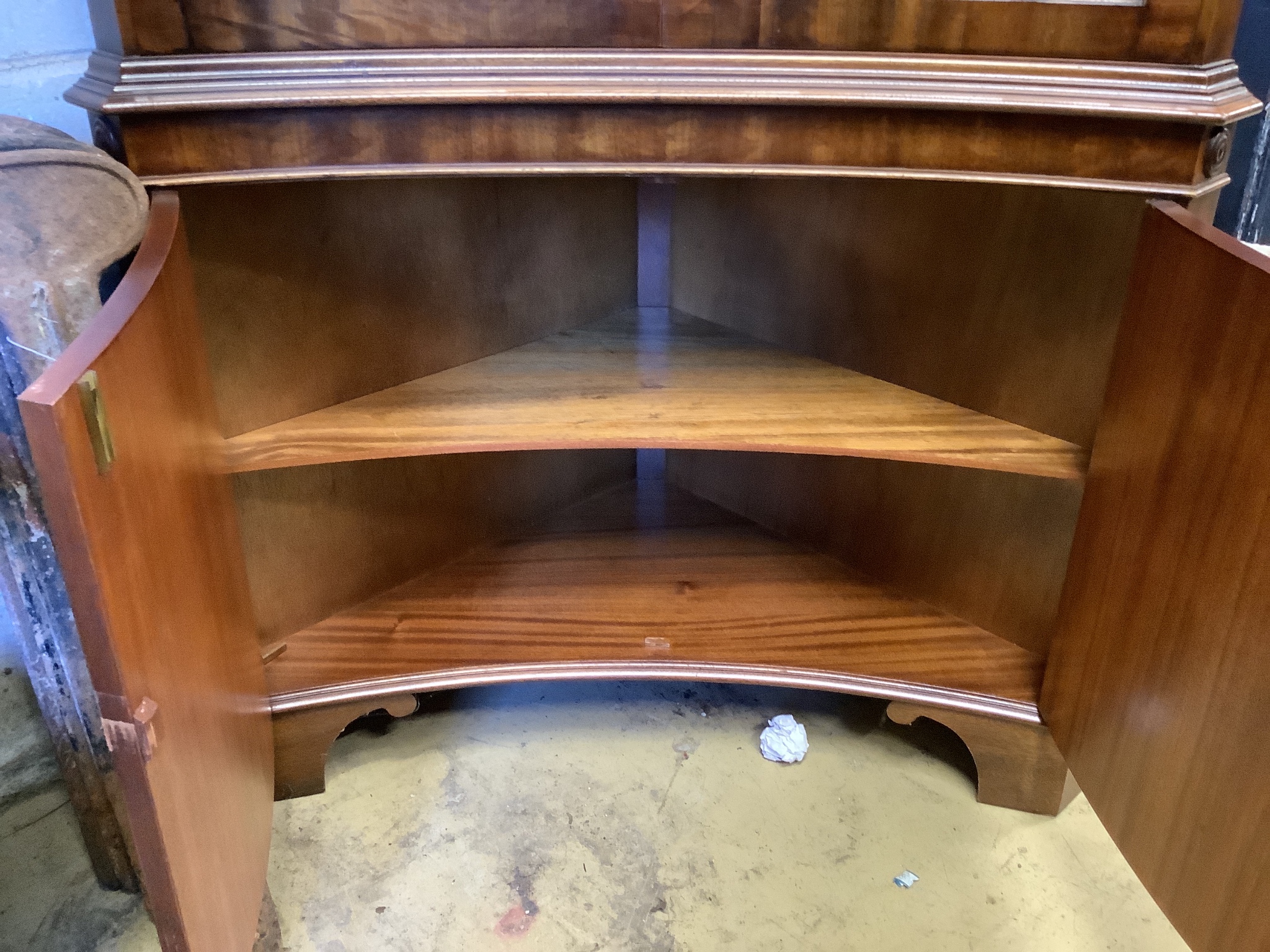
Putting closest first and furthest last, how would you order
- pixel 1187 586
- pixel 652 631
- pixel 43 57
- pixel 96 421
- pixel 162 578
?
1. pixel 96 421
2. pixel 162 578
3. pixel 1187 586
4. pixel 43 57
5. pixel 652 631

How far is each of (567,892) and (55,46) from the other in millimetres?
1127

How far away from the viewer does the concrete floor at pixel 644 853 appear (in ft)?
3.36

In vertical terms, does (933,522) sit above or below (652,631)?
above

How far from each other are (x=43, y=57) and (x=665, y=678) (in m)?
1.03

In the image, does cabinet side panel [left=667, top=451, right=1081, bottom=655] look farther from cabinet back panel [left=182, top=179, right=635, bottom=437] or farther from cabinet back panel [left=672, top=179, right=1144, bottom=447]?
cabinet back panel [left=182, top=179, right=635, bottom=437]

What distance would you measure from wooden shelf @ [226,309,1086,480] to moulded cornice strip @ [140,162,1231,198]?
11.5 inches

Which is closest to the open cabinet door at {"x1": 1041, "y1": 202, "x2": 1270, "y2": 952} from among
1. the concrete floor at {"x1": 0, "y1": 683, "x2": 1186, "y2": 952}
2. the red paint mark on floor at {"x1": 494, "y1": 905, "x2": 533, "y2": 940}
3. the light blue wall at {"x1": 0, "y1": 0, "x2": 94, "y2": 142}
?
the concrete floor at {"x1": 0, "y1": 683, "x2": 1186, "y2": 952}

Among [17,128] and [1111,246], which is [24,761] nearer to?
[17,128]

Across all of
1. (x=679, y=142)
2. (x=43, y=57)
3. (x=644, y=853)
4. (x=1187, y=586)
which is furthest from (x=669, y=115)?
(x=644, y=853)

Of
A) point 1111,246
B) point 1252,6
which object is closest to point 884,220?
point 1111,246

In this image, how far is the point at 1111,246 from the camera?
3.18 ft

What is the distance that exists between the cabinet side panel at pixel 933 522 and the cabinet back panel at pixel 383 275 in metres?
Result: 0.40

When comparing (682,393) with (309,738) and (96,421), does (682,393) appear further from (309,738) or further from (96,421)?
(96,421)

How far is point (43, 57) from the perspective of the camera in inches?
40.6
